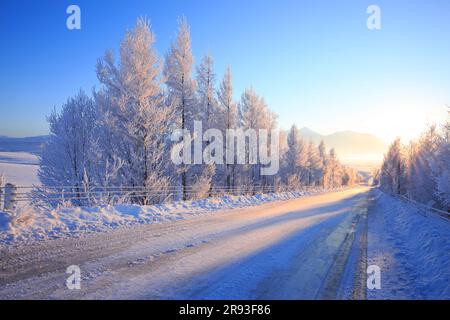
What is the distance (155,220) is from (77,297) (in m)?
8.18

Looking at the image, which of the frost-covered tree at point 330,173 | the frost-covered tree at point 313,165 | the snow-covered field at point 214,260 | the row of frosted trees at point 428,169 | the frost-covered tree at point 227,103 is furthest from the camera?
the frost-covered tree at point 330,173

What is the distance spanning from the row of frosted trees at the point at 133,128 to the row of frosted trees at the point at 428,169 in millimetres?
16599

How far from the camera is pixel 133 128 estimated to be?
16953 millimetres

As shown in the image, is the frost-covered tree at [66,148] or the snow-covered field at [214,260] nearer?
the snow-covered field at [214,260]

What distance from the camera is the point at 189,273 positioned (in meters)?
5.44

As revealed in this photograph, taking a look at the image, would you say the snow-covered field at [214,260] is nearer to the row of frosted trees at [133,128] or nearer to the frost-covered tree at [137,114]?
the row of frosted trees at [133,128]

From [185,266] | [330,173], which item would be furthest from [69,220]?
[330,173]

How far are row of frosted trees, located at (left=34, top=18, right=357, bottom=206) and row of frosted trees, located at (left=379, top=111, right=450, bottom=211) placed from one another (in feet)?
54.5

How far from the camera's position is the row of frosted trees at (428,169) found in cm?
1648

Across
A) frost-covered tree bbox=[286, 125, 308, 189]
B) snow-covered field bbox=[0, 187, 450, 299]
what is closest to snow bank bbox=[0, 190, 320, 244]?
snow-covered field bbox=[0, 187, 450, 299]

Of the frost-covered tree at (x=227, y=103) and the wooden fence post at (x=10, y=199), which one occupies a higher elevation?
the frost-covered tree at (x=227, y=103)

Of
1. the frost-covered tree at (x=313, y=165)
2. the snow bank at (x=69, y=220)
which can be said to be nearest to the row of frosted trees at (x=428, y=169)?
the snow bank at (x=69, y=220)

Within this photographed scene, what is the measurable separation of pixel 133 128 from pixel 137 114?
932 mm

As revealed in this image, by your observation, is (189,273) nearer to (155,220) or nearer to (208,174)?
(155,220)
